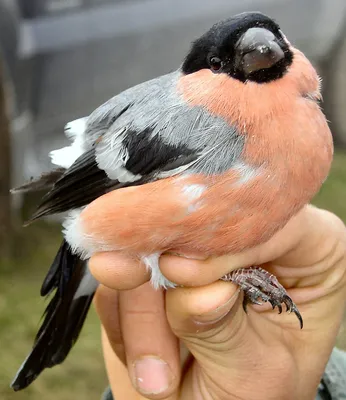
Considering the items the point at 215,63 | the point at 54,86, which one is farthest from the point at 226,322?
the point at 54,86

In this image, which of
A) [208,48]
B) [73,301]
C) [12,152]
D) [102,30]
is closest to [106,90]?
[102,30]

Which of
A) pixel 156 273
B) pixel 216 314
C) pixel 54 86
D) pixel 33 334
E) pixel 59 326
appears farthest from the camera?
pixel 54 86

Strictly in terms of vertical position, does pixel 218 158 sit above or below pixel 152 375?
above

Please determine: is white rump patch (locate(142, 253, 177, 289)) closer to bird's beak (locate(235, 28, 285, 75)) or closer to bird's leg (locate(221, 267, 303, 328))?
bird's leg (locate(221, 267, 303, 328))

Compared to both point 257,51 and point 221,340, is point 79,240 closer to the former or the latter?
point 221,340

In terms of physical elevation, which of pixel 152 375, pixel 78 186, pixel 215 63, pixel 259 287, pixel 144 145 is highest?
pixel 215 63

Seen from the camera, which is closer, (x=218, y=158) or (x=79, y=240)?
(x=218, y=158)

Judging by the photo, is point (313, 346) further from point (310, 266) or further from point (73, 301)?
point (73, 301)
